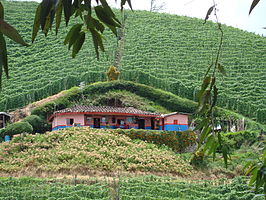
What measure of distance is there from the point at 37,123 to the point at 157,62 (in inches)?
577

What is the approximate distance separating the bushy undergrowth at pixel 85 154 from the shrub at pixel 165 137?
64cm

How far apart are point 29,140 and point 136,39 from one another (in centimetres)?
2422

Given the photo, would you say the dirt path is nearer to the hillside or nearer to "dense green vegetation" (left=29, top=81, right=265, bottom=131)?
"dense green vegetation" (left=29, top=81, right=265, bottom=131)

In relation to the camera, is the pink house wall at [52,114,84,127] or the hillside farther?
the hillside

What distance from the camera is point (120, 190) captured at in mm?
11328

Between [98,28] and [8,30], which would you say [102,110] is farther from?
[8,30]

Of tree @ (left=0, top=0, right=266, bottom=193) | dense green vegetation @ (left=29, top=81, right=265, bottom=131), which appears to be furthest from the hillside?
tree @ (left=0, top=0, right=266, bottom=193)

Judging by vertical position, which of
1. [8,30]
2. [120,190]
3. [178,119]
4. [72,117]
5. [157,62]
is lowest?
[178,119]

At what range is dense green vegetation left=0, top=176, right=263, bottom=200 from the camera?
10707 millimetres

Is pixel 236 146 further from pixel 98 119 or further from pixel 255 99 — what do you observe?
pixel 255 99

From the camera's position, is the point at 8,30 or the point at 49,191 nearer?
the point at 8,30

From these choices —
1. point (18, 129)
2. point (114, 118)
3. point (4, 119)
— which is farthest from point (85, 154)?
point (4, 119)

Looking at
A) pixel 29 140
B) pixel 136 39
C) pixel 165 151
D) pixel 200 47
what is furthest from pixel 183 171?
pixel 136 39

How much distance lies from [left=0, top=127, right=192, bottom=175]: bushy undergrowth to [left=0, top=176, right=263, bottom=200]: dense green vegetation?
236 centimetres
